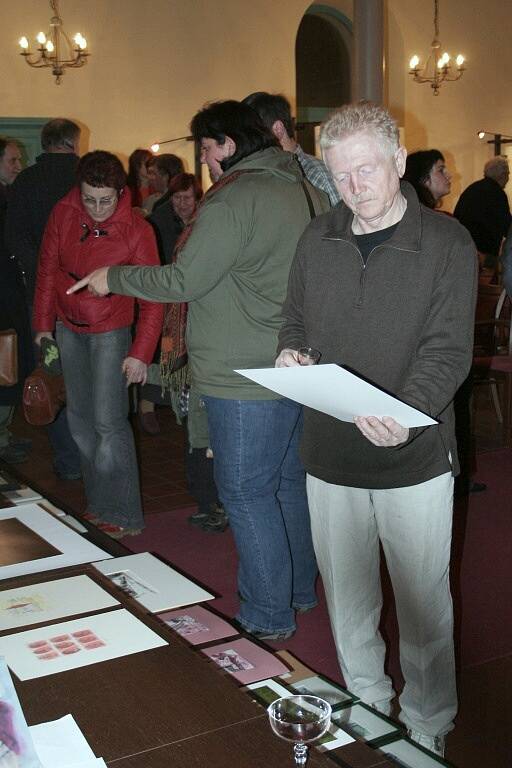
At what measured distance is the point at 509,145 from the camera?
13.5m

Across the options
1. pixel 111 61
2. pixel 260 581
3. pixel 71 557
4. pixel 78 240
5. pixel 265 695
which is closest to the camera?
pixel 265 695

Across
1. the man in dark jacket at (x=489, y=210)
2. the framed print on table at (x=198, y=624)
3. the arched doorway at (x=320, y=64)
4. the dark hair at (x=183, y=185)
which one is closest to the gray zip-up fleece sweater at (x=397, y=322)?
the framed print on table at (x=198, y=624)

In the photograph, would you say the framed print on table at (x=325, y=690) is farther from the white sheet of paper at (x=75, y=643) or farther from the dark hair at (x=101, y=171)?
the dark hair at (x=101, y=171)

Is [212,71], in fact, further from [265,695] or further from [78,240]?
[265,695]

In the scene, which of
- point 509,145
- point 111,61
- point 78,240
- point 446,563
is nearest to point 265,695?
point 446,563

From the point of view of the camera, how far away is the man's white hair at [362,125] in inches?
78.8

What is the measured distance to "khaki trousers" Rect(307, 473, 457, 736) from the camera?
2195 mm

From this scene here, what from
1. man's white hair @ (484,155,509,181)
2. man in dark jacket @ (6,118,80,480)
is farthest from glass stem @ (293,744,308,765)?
man's white hair @ (484,155,509,181)

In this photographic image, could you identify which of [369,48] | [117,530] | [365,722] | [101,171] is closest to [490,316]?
[117,530]

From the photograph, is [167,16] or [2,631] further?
[167,16]

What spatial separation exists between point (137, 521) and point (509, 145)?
1089 centimetres

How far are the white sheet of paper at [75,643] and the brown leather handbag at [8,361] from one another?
5.96 feet

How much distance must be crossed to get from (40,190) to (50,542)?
312 centimetres

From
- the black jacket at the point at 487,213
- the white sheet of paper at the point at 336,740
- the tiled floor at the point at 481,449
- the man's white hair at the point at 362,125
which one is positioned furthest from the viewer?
the black jacket at the point at 487,213
